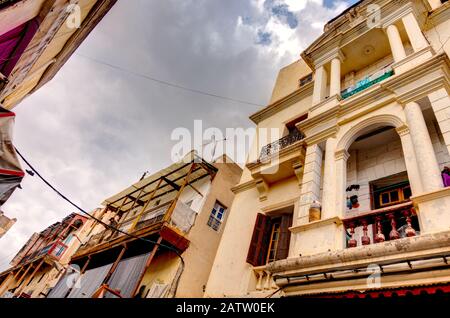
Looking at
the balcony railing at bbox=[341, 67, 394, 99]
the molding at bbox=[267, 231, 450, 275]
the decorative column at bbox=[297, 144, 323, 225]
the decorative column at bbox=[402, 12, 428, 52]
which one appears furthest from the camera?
the balcony railing at bbox=[341, 67, 394, 99]

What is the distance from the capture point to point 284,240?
7.42 m

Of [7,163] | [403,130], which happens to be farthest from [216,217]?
[7,163]

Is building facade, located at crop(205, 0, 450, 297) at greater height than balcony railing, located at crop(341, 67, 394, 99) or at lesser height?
lesser

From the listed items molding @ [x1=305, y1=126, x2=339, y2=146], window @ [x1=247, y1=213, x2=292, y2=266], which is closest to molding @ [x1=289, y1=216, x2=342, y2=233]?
window @ [x1=247, y1=213, x2=292, y2=266]

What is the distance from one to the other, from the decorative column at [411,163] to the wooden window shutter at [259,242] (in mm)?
4238

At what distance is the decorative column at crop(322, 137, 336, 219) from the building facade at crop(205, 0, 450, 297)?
0.09 ft

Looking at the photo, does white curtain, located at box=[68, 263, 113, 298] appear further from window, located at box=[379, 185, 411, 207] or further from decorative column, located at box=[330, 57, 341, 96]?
decorative column, located at box=[330, 57, 341, 96]

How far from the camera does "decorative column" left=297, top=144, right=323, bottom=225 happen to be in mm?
6059

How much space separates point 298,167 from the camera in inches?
334

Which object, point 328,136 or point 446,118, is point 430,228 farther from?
point 328,136

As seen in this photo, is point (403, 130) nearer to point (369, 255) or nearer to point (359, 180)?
point (359, 180)
